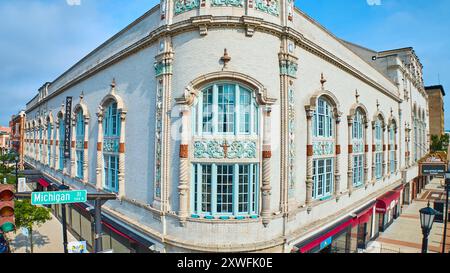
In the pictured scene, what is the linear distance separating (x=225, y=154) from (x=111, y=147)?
7.80 m

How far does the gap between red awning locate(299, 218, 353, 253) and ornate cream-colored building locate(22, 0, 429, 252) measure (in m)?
0.05

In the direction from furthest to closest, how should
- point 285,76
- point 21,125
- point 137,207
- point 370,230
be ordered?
point 21,125 → point 370,230 → point 137,207 → point 285,76

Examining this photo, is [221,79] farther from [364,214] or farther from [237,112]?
[364,214]

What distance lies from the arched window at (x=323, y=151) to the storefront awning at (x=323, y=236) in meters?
1.67

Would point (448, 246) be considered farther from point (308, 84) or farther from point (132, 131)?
point (132, 131)

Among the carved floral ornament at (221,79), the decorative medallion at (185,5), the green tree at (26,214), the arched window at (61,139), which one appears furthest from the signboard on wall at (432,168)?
the arched window at (61,139)

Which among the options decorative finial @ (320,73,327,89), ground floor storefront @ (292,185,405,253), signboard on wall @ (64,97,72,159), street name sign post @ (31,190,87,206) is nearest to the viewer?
street name sign post @ (31,190,87,206)

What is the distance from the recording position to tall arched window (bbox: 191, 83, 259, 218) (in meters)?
9.19

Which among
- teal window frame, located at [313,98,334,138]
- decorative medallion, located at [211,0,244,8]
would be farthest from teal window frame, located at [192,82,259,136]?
teal window frame, located at [313,98,334,138]

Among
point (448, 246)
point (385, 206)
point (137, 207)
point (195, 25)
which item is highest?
point (195, 25)

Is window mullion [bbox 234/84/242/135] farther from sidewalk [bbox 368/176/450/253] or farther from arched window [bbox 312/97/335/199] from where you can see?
sidewalk [bbox 368/176/450/253]
